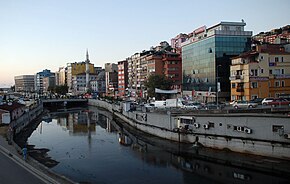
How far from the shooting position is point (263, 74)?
46.2m

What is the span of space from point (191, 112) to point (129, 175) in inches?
550

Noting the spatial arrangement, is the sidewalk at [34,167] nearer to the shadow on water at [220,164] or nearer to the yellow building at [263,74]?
the shadow on water at [220,164]

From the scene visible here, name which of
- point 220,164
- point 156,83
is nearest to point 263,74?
point 220,164

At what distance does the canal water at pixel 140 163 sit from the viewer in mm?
24000

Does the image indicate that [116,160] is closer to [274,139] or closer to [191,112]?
[191,112]

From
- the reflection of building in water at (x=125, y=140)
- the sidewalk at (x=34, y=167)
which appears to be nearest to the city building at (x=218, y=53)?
the reflection of building in water at (x=125, y=140)

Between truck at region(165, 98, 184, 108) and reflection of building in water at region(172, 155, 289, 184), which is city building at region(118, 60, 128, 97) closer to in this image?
truck at region(165, 98, 184, 108)

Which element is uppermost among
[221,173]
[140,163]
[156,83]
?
[156,83]

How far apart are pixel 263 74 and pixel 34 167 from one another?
123 ft

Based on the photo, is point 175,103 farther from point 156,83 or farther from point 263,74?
point 156,83

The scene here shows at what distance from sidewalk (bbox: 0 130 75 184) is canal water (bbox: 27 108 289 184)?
11.0ft

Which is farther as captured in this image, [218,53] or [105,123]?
[105,123]

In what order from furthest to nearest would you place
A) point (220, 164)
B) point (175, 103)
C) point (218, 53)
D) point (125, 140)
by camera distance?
point (218, 53), point (175, 103), point (125, 140), point (220, 164)

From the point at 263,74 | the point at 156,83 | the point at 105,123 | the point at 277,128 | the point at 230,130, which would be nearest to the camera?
the point at 277,128
